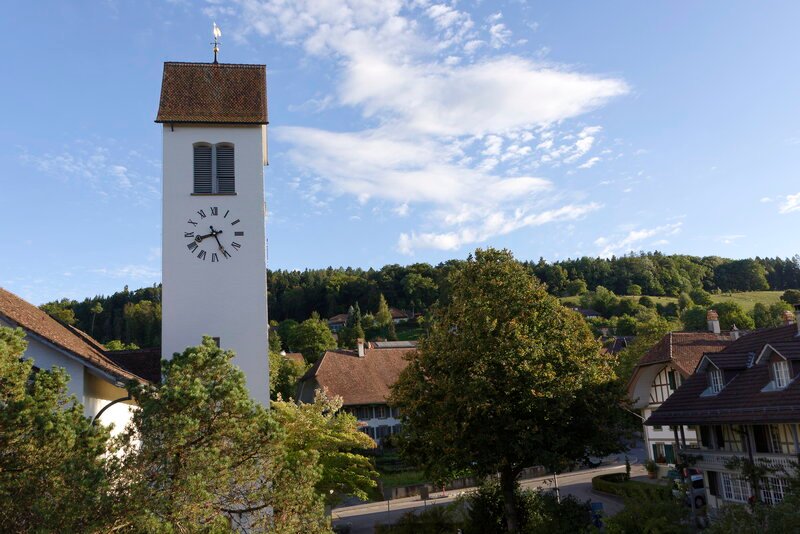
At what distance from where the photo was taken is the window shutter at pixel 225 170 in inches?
815

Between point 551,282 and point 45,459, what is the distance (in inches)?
5481

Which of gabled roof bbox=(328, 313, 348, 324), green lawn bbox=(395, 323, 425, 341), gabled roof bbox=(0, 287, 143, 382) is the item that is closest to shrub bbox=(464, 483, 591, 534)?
gabled roof bbox=(0, 287, 143, 382)

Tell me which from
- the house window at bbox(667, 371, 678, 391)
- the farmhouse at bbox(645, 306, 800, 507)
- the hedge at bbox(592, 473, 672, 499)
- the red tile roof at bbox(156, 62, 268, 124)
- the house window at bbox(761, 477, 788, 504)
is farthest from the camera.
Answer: the house window at bbox(667, 371, 678, 391)

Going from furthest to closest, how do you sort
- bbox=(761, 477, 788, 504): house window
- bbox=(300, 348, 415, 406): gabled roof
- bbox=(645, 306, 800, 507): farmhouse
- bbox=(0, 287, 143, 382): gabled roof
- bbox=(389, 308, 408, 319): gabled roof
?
bbox=(389, 308, 408, 319): gabled roof → bbox=(300, 348, 415, 406): gabled roof → bbox=(761, 477, 788, 504): house window → bbox=(645, 306, 800, 507): farmhouse → bbox=(0, 287, 143, 382): gabled roof

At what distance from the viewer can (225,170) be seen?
68.6ft

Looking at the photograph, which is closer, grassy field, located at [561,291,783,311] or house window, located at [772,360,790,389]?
house window, located at [772,360,790,389]

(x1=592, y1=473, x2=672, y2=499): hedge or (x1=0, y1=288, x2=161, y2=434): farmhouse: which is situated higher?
(x1=0, y1=288, x2=161, y2=434): farmhouse

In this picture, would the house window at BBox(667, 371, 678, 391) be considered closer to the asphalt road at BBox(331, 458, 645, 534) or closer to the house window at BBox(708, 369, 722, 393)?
the asphalt road at BBox(331, 458, 645, 534)

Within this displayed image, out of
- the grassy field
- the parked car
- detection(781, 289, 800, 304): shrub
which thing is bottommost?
the parked car

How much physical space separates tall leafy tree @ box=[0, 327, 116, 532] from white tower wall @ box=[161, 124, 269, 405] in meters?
10.2

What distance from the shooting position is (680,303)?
4660 inches

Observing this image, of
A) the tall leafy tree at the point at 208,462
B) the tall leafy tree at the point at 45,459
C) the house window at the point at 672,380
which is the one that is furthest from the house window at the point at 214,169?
the house window at the point at 672,380

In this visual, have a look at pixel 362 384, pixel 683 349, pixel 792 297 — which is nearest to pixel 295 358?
pixel 362 384

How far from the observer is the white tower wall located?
19.6 meters
